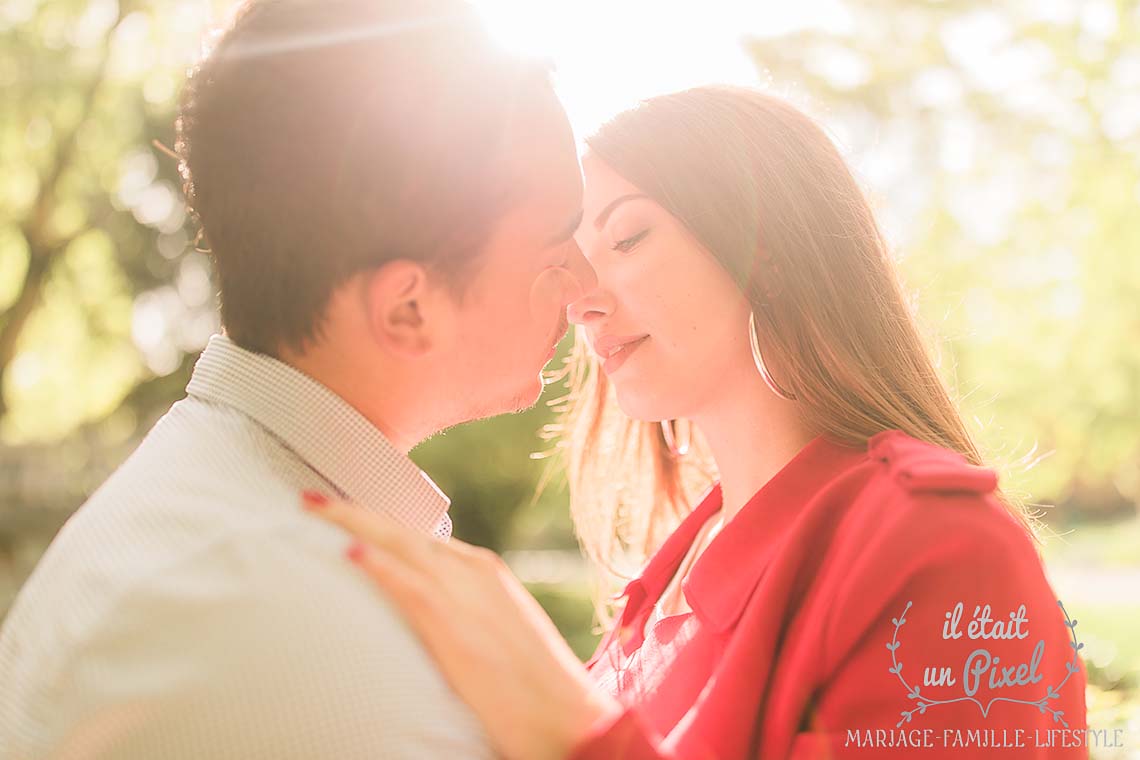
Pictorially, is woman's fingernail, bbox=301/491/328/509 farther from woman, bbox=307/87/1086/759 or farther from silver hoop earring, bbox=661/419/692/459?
silver hoop earring, bbox=661/419/692/459

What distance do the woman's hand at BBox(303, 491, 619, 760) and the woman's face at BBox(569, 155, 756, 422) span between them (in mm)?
1249

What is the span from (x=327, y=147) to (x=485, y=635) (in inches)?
29.8

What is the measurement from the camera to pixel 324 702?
1321 mm

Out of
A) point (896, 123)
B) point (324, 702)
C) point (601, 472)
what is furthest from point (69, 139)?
point (324, 702)

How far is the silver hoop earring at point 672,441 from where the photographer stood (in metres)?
3.71

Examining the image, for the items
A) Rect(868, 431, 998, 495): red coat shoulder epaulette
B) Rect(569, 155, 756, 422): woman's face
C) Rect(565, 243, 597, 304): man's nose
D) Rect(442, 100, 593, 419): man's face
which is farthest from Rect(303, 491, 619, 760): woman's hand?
Rect(569, 155, 756, 422): woman's face

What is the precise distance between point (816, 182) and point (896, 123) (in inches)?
452

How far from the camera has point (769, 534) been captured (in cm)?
252

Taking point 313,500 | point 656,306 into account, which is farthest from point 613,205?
point 313,500

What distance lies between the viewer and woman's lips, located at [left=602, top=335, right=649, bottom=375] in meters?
2.88

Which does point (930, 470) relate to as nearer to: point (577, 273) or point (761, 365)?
point (761, 365)

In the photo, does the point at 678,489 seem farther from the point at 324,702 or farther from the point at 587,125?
the point at 324,702

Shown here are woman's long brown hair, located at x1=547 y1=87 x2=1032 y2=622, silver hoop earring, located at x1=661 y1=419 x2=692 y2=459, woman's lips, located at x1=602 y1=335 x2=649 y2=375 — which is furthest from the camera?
silver hoop earring, located at x1=661 y1=419 x2=692 y2=459

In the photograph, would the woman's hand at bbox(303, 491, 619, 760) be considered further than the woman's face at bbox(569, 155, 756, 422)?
No
